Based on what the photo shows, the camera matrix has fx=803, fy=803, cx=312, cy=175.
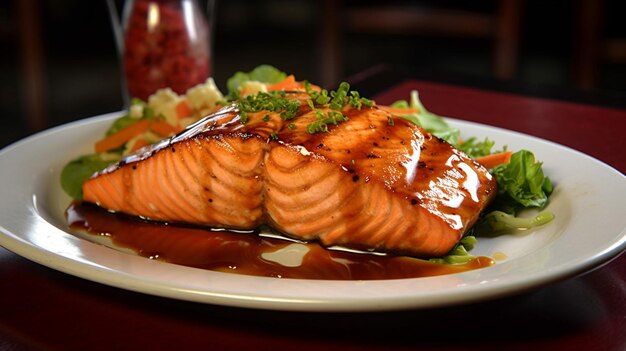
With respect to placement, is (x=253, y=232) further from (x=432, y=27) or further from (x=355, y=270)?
(x=432, y=27)

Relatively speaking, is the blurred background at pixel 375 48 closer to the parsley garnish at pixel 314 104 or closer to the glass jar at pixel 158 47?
the glass jar at pixel 158 47

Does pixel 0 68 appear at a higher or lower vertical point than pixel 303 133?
lower

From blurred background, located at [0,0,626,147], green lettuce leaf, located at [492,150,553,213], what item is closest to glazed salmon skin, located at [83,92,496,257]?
green lettuce leaf, located at [492,150,553,213]

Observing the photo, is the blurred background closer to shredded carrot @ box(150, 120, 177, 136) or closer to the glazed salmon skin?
shredded carrot @ box(150, 120, 177, 136)

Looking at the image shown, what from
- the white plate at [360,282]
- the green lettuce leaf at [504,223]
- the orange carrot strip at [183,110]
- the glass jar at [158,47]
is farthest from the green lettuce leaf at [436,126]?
the glass jar at [158,47]

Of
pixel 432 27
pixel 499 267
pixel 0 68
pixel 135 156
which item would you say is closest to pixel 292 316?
pixel 499 267

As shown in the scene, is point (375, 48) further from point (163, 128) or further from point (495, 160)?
point (495, 160)

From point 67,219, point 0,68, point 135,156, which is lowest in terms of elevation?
point 0,68

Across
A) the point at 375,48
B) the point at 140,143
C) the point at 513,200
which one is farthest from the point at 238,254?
the point at 375,48
